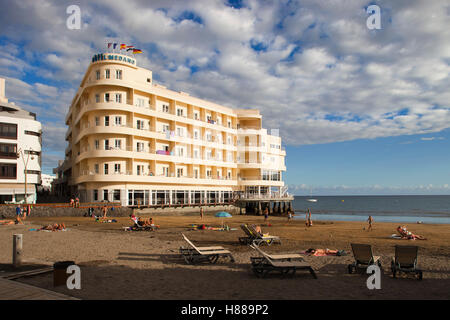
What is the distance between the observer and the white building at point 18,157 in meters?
39.8

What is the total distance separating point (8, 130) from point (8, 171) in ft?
16.9

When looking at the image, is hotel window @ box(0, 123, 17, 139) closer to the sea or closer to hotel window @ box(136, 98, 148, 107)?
hotel window @ box(136, 98, 148, 107)

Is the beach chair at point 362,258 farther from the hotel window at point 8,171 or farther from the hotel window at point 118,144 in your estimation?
the hotel window at point 8,171

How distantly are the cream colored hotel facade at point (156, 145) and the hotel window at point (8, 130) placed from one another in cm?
769

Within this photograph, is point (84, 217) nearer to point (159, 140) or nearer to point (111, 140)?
point (111, 140)

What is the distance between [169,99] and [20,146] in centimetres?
1986

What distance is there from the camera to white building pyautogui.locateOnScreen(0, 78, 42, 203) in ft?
130

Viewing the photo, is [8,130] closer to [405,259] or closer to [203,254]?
[203,254]

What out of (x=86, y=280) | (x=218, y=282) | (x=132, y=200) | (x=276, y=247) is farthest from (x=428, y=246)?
(x=132, y=200)

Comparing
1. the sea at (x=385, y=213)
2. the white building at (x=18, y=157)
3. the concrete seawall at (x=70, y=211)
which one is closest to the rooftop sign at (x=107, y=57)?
the white building at (x=18, y=157)

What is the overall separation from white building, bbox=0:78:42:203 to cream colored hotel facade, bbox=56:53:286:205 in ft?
17.8

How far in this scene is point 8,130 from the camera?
40594 mm

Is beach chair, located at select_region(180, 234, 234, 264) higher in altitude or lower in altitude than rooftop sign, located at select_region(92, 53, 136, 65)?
lower

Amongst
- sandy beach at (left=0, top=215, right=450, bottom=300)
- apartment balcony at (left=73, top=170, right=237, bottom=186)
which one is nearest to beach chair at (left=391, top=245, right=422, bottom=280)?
sandy beach at (left=0, top=215, right=450, bottom=300)
